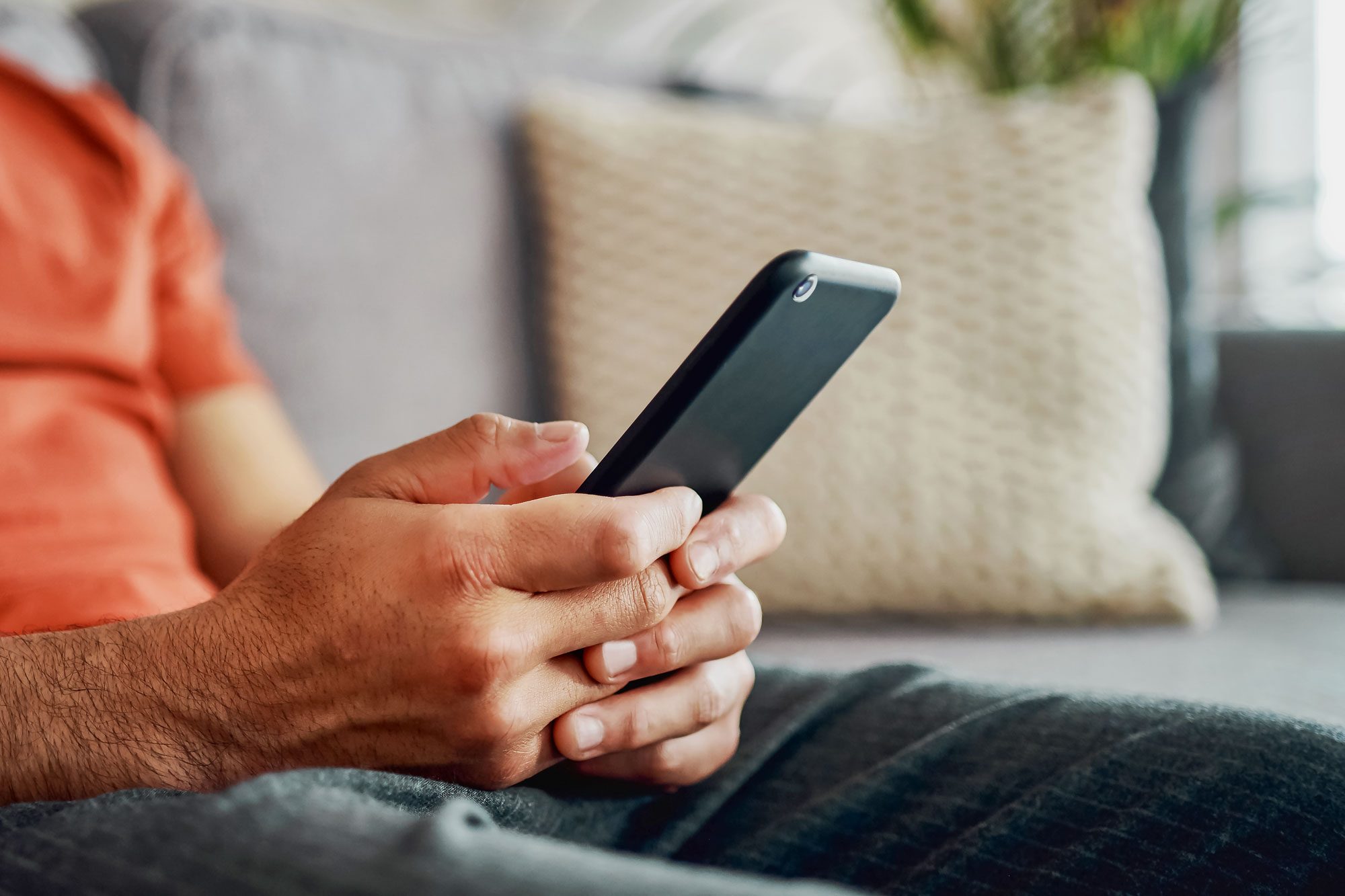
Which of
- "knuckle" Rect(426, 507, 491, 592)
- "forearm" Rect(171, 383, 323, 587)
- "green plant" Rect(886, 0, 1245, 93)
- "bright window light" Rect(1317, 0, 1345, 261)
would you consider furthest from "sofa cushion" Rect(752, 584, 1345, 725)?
"bright window light" Rect(1317, 0, 1345, 261)

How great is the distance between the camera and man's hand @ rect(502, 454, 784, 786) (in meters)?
0.50

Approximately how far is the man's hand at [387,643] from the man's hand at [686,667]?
14mm

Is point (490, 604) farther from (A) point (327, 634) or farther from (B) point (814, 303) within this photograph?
(B) point (814, 303)

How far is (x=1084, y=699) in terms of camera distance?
21.5 inches

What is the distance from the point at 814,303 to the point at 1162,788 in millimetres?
288

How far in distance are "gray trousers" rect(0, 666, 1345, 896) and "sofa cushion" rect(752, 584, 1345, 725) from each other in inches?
3.4

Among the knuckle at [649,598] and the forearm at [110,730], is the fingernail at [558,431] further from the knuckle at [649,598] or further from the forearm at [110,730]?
the forearm at [110,730]

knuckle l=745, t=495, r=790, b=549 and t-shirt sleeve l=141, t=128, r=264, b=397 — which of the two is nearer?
knuckle l=745, t=495, r=790, b=549

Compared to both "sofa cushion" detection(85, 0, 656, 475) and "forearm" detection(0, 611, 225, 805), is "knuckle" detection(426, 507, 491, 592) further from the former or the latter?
"sofa cushion" detection(85, 0, 656, 475)

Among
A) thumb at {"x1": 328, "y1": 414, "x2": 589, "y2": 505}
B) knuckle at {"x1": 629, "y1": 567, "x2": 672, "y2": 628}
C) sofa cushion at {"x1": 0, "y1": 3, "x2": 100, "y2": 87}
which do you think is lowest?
knuckle at {"x1": 629, "y1": 567, "x2": 672, "y2": 628}

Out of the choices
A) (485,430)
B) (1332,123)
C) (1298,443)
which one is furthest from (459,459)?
(1332,123)

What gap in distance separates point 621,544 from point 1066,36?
1.46 meters

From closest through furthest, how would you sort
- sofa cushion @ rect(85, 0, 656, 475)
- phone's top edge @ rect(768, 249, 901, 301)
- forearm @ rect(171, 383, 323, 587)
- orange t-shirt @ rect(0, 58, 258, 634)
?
1. phone's top edge @ rect(768, 249, 901, 301)
2. orange t-shirt @ rect(0, 58, 258, 634)
3. forearm @ rect(171, 383, 323, 587)
4. sofa cushion @ rect(85, 0, 656, 475)

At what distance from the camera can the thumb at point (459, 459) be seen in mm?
469
